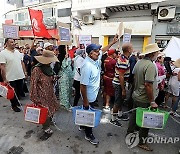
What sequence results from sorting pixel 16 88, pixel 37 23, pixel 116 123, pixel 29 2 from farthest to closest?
pixel 29 2
pixel 37 23
pixel 16 88
pixel 116 123

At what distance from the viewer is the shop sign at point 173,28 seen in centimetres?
1001

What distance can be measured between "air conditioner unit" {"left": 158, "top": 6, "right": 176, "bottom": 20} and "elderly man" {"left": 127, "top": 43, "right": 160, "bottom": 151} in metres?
8.79

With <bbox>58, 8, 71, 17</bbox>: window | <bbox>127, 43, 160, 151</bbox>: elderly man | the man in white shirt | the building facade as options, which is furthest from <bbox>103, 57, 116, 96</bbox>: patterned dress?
<bbox>58, 8, 71, 17</bbox>: window

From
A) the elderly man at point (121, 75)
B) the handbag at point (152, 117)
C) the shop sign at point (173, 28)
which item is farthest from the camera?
the shop sign at point (173, 28)

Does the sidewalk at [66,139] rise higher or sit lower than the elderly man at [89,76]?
lower

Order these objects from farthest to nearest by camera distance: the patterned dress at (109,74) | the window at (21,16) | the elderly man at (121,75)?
1. the window at (21,16)
2. the patterned dress at (109,74)
3. the elderly man at (121,75)

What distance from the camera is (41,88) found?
292 cm

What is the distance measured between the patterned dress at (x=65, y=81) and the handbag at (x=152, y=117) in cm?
224

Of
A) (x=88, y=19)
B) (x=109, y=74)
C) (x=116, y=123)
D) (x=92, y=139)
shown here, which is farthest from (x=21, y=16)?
(x=92, y=139)

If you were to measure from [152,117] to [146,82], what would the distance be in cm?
54

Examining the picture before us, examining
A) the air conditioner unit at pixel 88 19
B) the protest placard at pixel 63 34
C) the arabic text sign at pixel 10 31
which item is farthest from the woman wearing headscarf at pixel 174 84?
the air conditioner unit at pixel 88 19

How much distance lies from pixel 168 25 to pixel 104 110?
8.64 m

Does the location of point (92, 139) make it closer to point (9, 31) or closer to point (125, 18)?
point (9, 31)

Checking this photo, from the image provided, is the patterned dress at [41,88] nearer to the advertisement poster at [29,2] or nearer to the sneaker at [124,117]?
the sneaker at [124,117]
